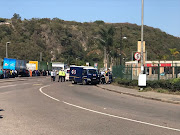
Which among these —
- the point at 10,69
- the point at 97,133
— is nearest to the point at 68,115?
the point at 97,133

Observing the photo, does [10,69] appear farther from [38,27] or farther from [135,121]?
[38,27]

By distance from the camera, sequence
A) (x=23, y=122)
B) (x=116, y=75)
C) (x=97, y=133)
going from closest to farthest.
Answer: (x=97, y=133)
(x=23, y=122)
(x=116, y=75)

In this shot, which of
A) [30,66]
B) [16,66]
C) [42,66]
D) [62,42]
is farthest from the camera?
[62,42]

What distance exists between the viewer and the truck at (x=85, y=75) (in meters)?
35.4

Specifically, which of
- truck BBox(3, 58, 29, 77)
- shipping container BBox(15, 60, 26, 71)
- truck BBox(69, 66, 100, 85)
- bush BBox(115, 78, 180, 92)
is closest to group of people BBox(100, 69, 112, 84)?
truck BBox(69, 66, 100, 85)

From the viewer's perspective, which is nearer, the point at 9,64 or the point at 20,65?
the point at 9,64

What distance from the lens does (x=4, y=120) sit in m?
9.91

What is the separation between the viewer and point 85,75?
3550 cm

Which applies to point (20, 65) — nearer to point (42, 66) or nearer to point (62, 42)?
point (42, 66)

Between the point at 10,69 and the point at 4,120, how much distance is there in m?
46.3

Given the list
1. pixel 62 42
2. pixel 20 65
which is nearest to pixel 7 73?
pixel 20 65

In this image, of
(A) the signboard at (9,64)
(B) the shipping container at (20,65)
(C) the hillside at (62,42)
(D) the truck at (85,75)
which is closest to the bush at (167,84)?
(D) the truck at (85,75)

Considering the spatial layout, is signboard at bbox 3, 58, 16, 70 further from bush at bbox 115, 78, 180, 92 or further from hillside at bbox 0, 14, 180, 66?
hillside at bbox 0, 14, 180, 66

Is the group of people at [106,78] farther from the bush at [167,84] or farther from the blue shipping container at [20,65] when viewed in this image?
the blue shipping container at [20,65]
